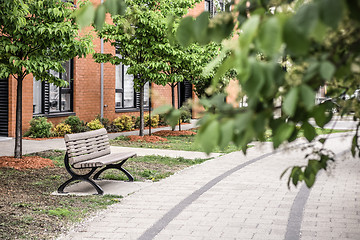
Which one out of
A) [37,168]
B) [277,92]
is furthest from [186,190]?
[277,92]

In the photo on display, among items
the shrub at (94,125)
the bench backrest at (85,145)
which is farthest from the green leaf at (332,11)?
the shrub at (94,125)

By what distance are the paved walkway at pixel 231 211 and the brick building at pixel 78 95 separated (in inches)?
360

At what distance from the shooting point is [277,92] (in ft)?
5.36

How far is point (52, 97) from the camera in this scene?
62.6 ft

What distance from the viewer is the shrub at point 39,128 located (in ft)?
54.9

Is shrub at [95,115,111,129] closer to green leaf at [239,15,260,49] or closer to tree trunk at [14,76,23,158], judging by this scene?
tree trunk at [14,76,23,158]

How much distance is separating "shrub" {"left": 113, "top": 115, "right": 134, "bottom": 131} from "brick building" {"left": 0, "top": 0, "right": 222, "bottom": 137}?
0.91 metres

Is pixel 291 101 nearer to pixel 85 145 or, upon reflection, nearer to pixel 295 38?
pixel 295 38

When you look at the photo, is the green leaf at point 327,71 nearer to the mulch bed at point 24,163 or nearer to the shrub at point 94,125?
the mulch bed at point 24,163

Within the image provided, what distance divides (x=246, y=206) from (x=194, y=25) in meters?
5.84

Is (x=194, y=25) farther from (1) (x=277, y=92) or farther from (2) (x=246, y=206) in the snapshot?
(2) (x=246, y=206)

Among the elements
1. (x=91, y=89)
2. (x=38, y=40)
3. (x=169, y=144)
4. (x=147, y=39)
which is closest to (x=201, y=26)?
(x=38, y=40)

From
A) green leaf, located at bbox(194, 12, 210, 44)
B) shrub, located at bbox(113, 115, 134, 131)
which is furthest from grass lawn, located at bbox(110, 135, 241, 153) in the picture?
green leaf, located at bbox(194, 12, 210, 44)

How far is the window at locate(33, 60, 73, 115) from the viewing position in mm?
18355
